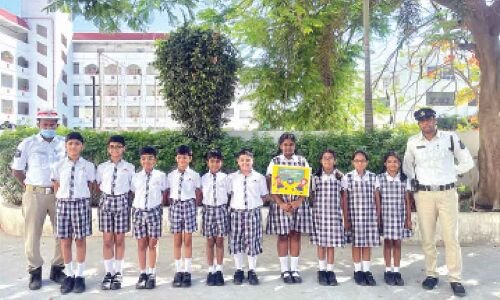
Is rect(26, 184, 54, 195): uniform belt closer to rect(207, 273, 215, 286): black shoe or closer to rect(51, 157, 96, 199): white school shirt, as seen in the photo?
rect(51, 157, 96, 199): white school shirt

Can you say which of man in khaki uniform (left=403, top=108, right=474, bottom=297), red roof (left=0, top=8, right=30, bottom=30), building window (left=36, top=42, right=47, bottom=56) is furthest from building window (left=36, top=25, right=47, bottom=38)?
man in khaki uniform (left=403, top=108, right=474, bottom=297)

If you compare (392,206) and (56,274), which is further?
(56,274)

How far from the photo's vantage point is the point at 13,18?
1451 inches

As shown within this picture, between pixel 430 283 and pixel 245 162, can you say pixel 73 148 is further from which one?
pixel 430 283

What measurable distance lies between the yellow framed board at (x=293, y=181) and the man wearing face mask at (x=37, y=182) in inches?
96.8

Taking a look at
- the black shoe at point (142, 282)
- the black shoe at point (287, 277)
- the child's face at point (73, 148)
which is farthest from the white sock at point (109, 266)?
the black shoe at point (287, 277)

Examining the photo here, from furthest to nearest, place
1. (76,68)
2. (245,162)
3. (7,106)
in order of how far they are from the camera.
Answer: (76,68) < (7,106) < (245,162)

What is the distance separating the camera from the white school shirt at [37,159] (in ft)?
17.0

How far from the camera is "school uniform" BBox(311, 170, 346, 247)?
5.16 metres

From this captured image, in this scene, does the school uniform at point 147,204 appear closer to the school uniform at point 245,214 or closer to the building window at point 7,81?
the school uniform at point 245,214

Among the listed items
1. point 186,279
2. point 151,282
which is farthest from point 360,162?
point 151,282

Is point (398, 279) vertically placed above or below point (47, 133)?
below

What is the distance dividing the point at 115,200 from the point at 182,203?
71 cm

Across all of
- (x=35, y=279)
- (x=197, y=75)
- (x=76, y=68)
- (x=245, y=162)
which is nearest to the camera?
(x=35, y=279)
